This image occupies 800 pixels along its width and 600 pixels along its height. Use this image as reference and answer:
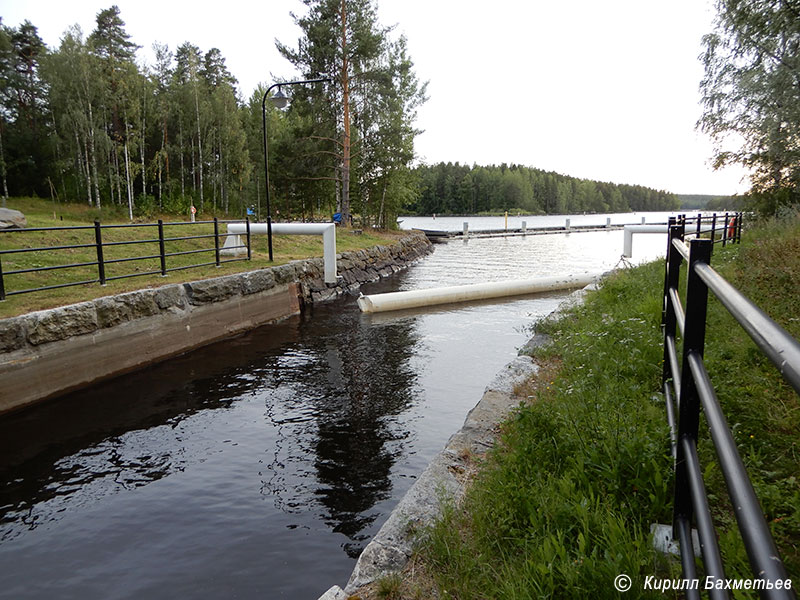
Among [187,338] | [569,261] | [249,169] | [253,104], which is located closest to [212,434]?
[187,338]

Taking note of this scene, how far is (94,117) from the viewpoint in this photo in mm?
32344

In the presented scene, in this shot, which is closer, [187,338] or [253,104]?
[187,338]

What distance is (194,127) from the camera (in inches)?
1513

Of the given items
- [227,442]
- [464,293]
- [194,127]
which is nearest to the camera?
[227,442]

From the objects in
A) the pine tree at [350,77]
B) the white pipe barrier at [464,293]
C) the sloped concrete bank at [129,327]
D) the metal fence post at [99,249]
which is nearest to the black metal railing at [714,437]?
the sloped concrete bank at [129,327]

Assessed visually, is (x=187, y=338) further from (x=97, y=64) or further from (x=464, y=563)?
(x=97, y=64)

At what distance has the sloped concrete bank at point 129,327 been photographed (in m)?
7.01

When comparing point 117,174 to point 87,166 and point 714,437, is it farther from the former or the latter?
point 714,437

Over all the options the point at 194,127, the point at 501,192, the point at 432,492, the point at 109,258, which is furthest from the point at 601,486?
the point at 501,192

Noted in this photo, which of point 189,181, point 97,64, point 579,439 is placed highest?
point 97,64

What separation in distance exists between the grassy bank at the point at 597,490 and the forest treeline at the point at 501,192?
105 meters

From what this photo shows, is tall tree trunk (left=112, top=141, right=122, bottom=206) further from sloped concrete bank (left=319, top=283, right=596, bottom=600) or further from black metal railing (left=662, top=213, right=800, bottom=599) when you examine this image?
black metal railing (left=662, top=213, right=800, bottom=599)

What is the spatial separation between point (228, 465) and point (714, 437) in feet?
16.6

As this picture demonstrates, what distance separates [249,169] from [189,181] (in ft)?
15.3
